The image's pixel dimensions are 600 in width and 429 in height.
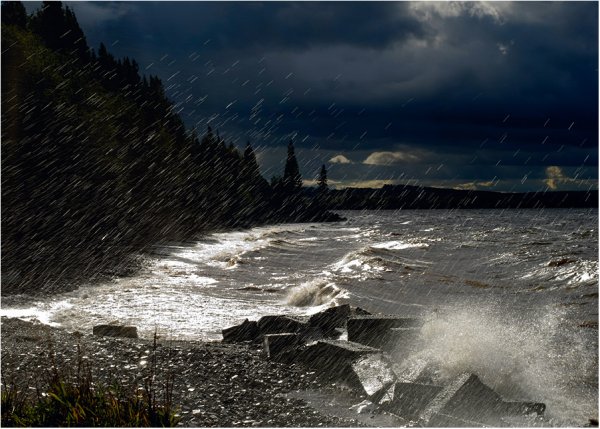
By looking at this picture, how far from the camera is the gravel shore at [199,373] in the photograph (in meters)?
7.62

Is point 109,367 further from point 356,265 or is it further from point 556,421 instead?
point 356,265

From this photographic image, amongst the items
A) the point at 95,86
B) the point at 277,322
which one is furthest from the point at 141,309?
the point at 95,86

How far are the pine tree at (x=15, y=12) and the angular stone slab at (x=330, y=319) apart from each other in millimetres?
45969

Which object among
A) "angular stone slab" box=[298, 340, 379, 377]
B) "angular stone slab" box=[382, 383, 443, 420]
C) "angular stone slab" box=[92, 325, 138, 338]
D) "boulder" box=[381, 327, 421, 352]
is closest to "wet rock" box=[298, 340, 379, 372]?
"angular stone slab" box=[298, 340, 379, 377]

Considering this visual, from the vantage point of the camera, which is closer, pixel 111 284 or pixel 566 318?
pixel 566 318

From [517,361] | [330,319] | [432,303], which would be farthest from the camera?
[432,303]

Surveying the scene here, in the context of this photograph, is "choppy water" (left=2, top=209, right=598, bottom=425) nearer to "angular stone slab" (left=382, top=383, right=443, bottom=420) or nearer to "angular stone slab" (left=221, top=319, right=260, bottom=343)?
"angular stone slab" (left=221, top=319, right=260, bottom=343)

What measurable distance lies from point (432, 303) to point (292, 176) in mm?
116205

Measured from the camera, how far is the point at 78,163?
38125 mm

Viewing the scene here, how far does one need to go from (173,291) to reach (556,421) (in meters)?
15.1

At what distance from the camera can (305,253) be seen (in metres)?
41.2

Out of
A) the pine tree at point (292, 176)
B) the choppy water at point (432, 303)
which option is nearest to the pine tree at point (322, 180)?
the pine tree at point (292, 176)

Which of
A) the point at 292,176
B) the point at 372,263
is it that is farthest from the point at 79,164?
the point at 292,176

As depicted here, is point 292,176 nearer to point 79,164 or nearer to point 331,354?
point 79,164
